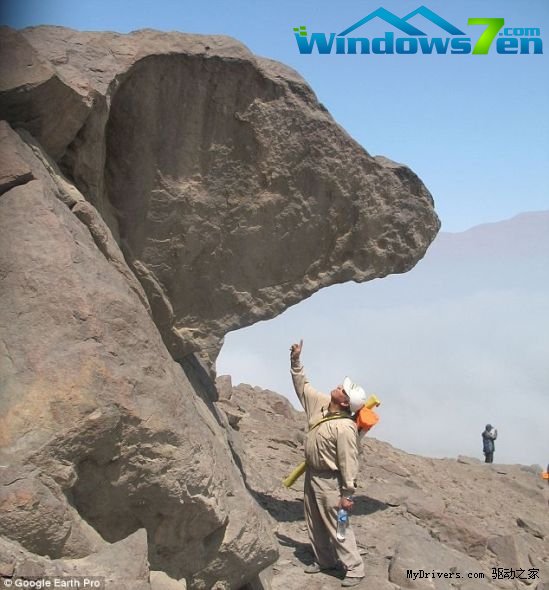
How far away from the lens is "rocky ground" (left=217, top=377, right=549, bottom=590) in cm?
611

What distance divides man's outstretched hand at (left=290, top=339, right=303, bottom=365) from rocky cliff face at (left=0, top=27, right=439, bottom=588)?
2.01 feet

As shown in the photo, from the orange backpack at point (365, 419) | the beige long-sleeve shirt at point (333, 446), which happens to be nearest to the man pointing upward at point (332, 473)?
the beige long-sleeve shirt at point (333, 446)

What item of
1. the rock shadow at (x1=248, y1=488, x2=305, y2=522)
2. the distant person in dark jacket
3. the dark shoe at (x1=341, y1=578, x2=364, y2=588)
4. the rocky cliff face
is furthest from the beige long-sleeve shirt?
the distant person in dark jacket

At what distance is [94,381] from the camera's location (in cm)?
352

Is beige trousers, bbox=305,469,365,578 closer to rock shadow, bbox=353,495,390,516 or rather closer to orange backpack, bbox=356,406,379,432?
orange backpack, bbox=356,406,379,432

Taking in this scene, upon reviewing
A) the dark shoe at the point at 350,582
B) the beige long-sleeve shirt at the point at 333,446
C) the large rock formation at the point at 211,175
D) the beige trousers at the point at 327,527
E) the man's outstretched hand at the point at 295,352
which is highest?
the large rock formation at the point at 211,175

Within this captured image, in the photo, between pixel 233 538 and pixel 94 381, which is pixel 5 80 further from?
pixel 233 538

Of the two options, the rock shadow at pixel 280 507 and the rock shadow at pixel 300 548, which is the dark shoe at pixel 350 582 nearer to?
the rock shadow at pixel 300 548

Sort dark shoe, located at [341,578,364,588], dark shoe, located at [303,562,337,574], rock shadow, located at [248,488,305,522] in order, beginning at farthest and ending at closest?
rock shadow, located at [248,488,305,522] < dark shoe, located at [303,562,337,574] < dark shoe, located at [341,578,364,588]

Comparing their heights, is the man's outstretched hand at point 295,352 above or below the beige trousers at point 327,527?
above

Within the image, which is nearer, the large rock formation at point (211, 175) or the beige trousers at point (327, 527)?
the large rock formation at point (211, 175)

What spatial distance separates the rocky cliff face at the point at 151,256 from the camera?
3.46 meters

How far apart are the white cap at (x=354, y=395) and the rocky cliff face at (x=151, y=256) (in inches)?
46.4

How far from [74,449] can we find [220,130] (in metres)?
3.25
